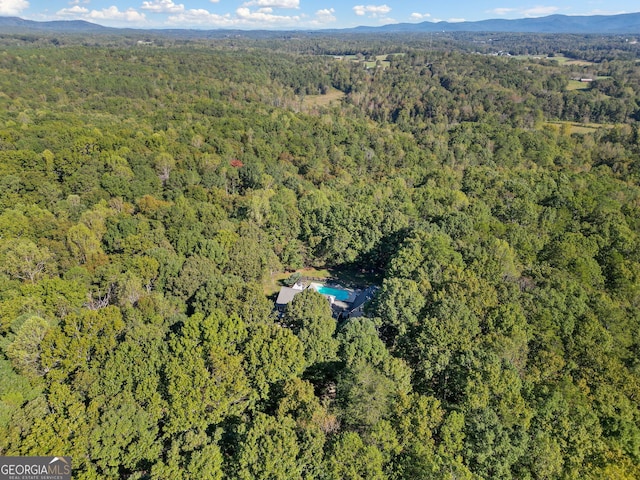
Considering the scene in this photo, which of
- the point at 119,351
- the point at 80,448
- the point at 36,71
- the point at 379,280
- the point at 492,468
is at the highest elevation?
the point at 36,71

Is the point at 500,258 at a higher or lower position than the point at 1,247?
lower

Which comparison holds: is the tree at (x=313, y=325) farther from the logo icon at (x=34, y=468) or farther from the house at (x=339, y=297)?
the logo icon at (x=34, y=468)

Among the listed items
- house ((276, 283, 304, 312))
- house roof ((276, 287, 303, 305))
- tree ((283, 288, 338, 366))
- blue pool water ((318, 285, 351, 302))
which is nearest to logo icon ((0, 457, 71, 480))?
tree ((283, 288, 338, 366))

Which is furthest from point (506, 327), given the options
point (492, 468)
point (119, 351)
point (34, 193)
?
point (34, 193)

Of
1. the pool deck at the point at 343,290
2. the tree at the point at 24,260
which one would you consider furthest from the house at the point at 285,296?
the tree at the point at 24,260

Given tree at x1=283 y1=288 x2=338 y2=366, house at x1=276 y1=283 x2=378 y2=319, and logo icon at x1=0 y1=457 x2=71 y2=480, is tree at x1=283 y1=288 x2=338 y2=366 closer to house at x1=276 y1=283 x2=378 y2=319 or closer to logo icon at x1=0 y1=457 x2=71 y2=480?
house at x1=276 y1=283 x2=378 y2=319

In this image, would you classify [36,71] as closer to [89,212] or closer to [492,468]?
[89,212]

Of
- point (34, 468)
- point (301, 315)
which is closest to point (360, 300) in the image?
point (301, 315)
